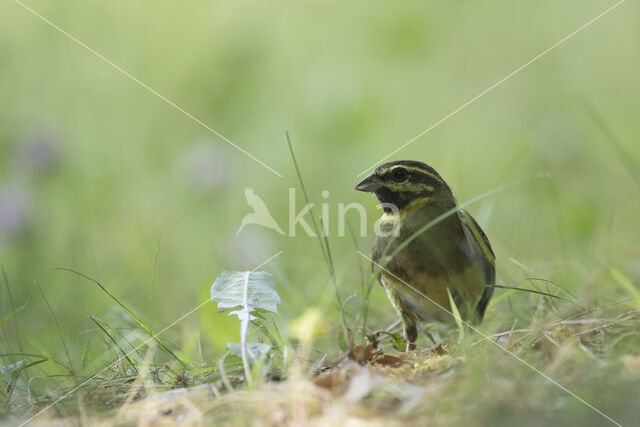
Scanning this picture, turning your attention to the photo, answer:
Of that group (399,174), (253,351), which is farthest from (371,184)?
(253,351)

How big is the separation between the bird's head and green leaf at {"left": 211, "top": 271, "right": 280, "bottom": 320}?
125 centimetres

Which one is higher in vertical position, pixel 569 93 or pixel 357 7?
pixel 357 7

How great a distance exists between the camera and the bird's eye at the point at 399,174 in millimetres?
4425

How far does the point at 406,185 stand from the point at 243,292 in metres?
1.58

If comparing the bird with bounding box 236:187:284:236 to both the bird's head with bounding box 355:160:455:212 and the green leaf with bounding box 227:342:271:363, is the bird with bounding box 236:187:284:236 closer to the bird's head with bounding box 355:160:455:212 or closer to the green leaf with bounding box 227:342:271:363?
the bird's head with bounding box 355:160:455:212

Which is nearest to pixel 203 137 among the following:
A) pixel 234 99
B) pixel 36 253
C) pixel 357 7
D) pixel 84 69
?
pixel 234 99

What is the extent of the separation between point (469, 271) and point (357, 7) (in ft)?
29.4

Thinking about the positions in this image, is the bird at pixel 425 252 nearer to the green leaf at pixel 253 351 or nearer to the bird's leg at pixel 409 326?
the bird's leg at pixel 409 326

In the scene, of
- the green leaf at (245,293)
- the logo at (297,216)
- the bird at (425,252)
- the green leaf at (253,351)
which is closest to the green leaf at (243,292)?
the green leaf at (245,293)

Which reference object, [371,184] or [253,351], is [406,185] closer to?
[371,184]

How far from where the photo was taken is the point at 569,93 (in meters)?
10.1

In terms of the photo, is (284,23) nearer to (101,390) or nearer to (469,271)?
(469,271)

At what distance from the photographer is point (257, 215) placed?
7.51 m

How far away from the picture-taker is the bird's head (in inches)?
174
